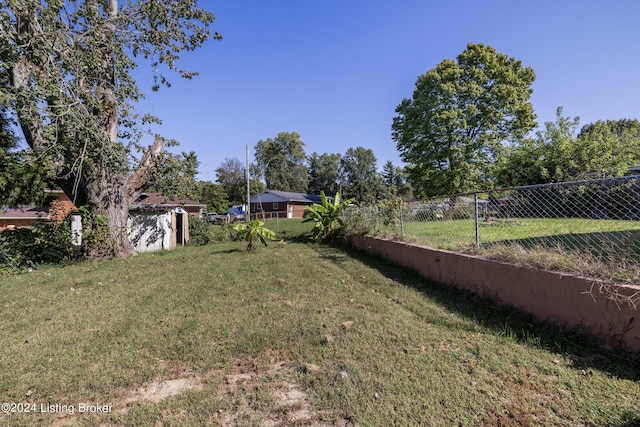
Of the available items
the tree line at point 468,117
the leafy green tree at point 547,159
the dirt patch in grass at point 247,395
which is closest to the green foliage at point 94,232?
the dirt patch in grass at point 247,395

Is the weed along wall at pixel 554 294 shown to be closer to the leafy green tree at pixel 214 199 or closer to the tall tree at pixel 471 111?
the tall tree at pixel 471 111

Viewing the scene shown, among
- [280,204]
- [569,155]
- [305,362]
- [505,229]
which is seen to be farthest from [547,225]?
[280,204]

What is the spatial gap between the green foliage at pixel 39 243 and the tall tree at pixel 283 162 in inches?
1894

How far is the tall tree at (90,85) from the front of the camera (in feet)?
22.3

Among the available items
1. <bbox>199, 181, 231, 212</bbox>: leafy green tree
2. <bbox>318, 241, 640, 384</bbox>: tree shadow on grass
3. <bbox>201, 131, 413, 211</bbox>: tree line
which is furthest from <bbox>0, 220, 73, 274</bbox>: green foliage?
<bbox>201, 131, 413, 211</bbox>: tree line

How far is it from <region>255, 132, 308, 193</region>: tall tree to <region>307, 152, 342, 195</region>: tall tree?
2.08m

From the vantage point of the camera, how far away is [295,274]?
5.85m

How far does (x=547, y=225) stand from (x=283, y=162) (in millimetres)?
55027

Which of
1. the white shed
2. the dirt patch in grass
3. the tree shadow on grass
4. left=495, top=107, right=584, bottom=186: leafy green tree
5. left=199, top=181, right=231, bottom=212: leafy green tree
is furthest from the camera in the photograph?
left=199, top=181, right=231, bottom=212: leafy green tree

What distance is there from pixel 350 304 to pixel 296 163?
56771 mm

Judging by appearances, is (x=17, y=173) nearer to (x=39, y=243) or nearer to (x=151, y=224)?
(x=39, y=243)

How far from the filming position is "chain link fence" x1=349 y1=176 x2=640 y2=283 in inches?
119

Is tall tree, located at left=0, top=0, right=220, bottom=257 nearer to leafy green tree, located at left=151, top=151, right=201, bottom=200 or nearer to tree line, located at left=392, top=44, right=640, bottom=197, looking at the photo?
leafy green tree, located at left=151, top=151, right=201, bottom=200

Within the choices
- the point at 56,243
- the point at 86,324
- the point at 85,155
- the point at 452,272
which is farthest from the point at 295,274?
the point at 56,243
